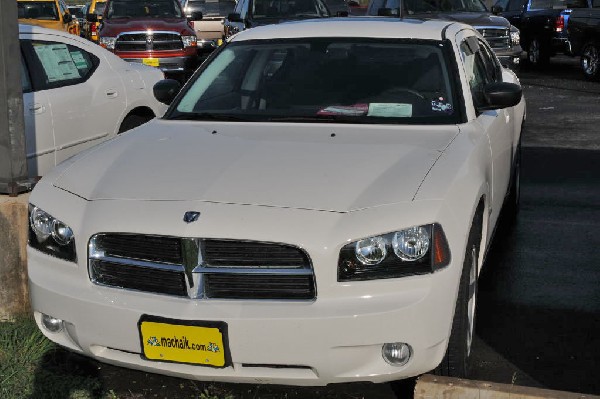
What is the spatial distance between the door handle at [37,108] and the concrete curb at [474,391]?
4752 millimetres

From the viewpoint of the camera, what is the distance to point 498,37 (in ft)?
59.0

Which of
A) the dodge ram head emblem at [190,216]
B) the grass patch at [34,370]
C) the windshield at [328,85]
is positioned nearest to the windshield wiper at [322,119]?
Answer: the windshield at [328,85]

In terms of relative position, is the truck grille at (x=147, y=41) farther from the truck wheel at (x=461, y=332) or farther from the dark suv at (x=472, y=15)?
the truck wheel at (x=461, y=332)

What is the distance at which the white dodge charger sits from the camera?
3932 millimetres

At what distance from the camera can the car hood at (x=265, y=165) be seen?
425 centimetres

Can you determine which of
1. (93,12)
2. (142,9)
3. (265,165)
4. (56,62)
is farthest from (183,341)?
(93,12)

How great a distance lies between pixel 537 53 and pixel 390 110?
19419mm

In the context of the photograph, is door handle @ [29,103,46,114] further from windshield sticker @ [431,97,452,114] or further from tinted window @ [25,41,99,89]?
windshield sticker @ [431,97,452,114]

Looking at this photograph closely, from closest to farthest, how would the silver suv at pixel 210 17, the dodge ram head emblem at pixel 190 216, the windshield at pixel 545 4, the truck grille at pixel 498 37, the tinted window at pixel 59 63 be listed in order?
the dodge ram head emblem at pixel 190 216 → the tinted window at pixel 59 63 → the truck grille at pixel 498 37 → the windshield at pixel 545 4 → the silver suv at pixel 210 17

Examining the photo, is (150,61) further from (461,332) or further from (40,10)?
(461,332)

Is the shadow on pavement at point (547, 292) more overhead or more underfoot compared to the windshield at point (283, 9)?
more overhead

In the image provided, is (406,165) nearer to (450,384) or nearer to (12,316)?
(450,384)

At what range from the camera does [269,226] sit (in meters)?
4.01

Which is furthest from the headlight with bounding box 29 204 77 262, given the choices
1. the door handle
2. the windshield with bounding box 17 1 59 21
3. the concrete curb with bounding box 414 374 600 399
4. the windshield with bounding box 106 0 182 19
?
the windshield with bounding box 17 1 59 21
